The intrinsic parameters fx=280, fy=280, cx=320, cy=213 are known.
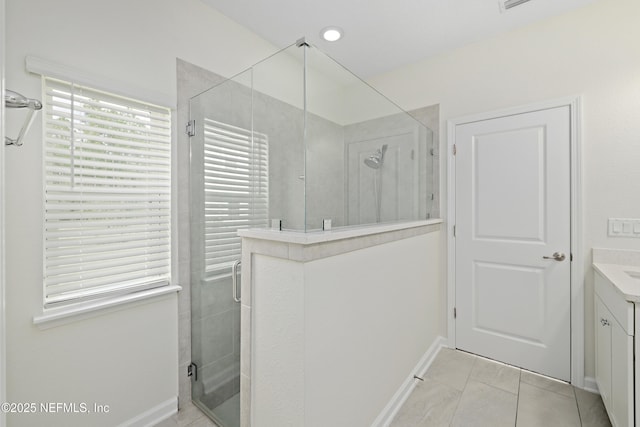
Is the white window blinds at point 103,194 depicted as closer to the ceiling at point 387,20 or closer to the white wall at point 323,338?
the white wall at point 323,338

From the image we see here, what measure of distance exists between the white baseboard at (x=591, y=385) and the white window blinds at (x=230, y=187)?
8.29 feet

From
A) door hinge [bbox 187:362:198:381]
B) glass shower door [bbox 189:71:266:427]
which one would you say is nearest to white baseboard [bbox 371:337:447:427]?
glass shower door [bbox 189:71:266:427]

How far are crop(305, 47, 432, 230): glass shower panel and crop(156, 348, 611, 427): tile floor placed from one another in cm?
124

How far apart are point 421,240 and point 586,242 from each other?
112 cm

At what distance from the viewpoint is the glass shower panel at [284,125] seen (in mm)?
1238

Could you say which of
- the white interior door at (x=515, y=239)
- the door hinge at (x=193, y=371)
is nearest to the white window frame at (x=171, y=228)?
the door hinge at (x=193, y=371)

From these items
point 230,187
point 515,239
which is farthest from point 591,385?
point 230,187

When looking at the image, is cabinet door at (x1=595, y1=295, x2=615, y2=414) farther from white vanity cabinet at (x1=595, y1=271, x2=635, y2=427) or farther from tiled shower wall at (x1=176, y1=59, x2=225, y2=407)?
tiled shower wall at (x1=176, y1=59, x2=225, y2=407)

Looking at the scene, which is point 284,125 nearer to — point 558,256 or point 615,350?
point 615,350

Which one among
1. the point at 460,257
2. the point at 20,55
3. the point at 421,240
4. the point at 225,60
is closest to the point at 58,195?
the point at 20,55

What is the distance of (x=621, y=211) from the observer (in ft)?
6.27

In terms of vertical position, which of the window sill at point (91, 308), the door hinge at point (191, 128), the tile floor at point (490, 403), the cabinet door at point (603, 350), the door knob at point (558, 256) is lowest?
the tile floor at point (490, 403)

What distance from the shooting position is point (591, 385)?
198cm

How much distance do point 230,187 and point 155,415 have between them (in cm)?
146
